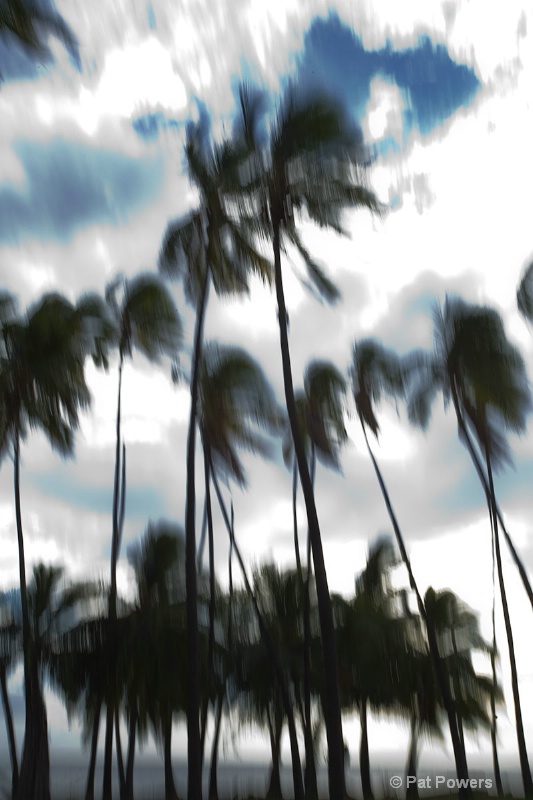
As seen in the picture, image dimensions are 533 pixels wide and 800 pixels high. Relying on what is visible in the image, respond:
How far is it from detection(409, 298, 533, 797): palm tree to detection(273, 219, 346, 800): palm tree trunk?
8773 millimetres

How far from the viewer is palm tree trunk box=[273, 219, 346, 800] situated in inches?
474

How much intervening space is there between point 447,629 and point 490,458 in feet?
43.8

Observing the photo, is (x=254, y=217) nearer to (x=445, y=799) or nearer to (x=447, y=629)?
(x=445, y=799)

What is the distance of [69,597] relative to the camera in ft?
79.0

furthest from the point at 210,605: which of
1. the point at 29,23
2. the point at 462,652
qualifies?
the point at 29,23

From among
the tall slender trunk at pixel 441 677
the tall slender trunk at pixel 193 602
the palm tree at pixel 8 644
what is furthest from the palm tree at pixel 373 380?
the palm tree at pixel 8 644

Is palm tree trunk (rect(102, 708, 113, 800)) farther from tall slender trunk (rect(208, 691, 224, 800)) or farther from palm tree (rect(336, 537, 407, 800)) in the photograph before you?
palm tree (rect(336, 537, 407, 800))

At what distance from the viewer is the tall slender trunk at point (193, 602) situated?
13.8 m

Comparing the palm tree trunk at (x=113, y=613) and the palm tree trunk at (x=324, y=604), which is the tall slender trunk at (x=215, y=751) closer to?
the palm tree trunk at (x=113, y=613)

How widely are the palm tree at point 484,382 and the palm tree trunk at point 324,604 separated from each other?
8773mm

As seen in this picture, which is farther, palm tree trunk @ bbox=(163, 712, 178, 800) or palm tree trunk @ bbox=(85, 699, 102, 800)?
palm tree trunk @ bbox=(163, 712, 178, 800)

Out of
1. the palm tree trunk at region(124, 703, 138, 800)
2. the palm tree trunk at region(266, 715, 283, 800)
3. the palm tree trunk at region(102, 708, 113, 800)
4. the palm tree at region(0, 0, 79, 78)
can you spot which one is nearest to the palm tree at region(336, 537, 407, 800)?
the palm tree trunk at region(266, 715, 283, 800)

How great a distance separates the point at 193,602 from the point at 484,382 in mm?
12397

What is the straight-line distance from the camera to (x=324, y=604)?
13258mm
